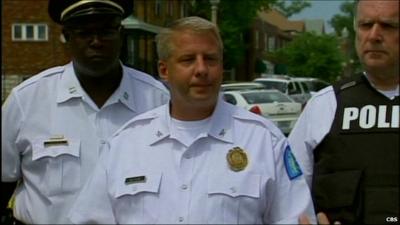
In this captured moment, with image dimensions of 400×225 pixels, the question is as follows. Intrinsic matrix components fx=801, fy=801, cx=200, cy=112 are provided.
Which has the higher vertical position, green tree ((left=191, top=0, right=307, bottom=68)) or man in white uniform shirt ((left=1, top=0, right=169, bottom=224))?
man in white uniform shirt ((left=1, top=0, right=169, bottom=224))

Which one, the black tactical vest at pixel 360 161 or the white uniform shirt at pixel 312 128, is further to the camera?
the white uniform shirt at pixel 312 128

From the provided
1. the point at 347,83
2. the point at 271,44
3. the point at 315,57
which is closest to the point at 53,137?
the point at 347,83

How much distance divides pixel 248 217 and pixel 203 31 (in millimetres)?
676

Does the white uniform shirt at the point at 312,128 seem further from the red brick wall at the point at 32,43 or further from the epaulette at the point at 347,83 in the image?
the red brick wall at the point at 32,43

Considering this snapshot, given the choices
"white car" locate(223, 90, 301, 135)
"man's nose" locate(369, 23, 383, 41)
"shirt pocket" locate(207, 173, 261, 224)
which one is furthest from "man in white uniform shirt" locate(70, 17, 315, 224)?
"white car" locate(223, 90, 301, 135)

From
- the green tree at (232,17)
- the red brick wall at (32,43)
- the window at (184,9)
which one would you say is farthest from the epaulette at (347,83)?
the window at (184,9)

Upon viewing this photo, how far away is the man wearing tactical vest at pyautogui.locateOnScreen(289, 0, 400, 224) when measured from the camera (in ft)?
10.2

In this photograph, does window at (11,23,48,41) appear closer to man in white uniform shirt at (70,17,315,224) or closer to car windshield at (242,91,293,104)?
car windshield at (242,91,293,104)

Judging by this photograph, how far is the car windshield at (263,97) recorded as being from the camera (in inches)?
776

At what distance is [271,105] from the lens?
19.1m

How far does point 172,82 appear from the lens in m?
2.90

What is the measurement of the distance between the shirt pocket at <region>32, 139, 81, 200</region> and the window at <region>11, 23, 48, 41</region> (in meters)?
29.4

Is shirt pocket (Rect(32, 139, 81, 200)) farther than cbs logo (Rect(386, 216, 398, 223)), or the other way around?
shirt pocket (Rect(32, 139, 81, 200))

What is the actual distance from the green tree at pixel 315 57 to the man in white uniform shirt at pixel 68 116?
187 feet
